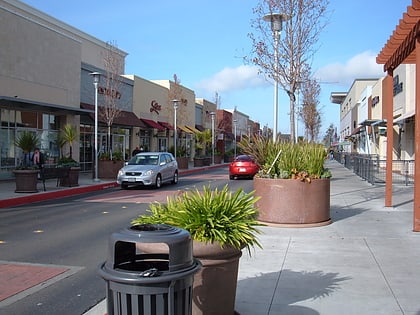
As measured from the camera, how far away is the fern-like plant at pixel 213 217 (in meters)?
4.11

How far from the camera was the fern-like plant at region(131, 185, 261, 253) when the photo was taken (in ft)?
13.5

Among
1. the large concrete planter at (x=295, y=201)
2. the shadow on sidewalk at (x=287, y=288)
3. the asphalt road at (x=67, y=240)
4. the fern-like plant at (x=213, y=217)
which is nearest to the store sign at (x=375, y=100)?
the asphalt road at (x=67, y=240)

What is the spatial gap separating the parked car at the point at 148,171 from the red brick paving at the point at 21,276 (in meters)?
13.4

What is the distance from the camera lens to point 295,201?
9.95 metres

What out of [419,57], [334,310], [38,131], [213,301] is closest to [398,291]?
[334,310]

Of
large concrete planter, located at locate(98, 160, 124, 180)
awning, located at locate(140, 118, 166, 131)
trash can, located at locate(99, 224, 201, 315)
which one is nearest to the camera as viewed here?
trash can, located at locate(99, 224, 201, 315)

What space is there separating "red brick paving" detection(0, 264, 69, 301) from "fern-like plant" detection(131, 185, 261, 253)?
99.0 inches

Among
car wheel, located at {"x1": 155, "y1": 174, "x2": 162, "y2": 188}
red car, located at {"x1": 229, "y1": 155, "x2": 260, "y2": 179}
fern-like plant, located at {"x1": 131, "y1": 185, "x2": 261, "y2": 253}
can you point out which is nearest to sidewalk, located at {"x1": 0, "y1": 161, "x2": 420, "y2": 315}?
fern-like plant, located at {"x1": 131, "y1": 185, "x2": 261, "y2": 253}

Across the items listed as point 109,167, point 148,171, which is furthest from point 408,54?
point 109,167

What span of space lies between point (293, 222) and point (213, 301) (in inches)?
242

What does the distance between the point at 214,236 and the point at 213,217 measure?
227mm

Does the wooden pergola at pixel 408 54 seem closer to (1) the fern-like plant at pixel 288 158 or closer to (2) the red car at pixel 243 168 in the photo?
(1) the fern-like plant at pixel 288 158

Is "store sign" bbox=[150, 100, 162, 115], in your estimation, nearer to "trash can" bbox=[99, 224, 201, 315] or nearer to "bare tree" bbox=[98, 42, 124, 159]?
"bare tree" bbox=[98, 42, 124, 159]

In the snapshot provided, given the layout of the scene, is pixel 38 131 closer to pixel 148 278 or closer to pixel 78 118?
pixel 78 118
